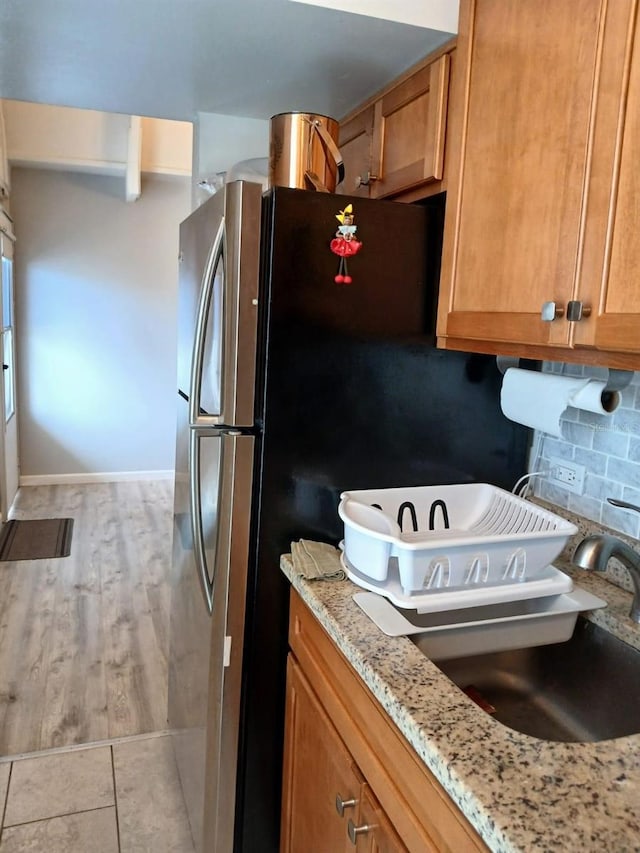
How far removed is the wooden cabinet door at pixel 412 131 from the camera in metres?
1.58

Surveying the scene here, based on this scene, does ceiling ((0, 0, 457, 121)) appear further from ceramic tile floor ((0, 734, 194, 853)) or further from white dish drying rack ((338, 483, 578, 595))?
ceramic tile floor ((0, 734, 194, 853))

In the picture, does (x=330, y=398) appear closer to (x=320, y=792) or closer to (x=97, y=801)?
(x=320, y=792)

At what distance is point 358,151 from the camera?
205cm

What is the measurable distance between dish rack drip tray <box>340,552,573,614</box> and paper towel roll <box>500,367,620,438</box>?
34cm

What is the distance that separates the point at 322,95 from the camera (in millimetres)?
2090

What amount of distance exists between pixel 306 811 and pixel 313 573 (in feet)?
1.72

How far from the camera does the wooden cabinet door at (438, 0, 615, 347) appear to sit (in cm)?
116

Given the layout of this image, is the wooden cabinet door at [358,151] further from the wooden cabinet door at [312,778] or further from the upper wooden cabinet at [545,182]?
the wooden cabinet door at [312,778]

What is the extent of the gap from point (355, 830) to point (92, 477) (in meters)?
4.91

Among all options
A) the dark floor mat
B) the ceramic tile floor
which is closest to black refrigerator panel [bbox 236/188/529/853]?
the ceramic tile floor

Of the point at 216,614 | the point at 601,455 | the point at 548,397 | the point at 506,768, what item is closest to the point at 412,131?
the point at 548,397

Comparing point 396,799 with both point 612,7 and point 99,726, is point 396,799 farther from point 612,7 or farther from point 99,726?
point 99,726

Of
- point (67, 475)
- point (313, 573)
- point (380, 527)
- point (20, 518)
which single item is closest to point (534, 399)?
point (380, 527)

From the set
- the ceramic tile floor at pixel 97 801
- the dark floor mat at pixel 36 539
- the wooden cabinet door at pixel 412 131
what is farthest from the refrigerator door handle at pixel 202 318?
the dark floor mat at pixel 36 539
